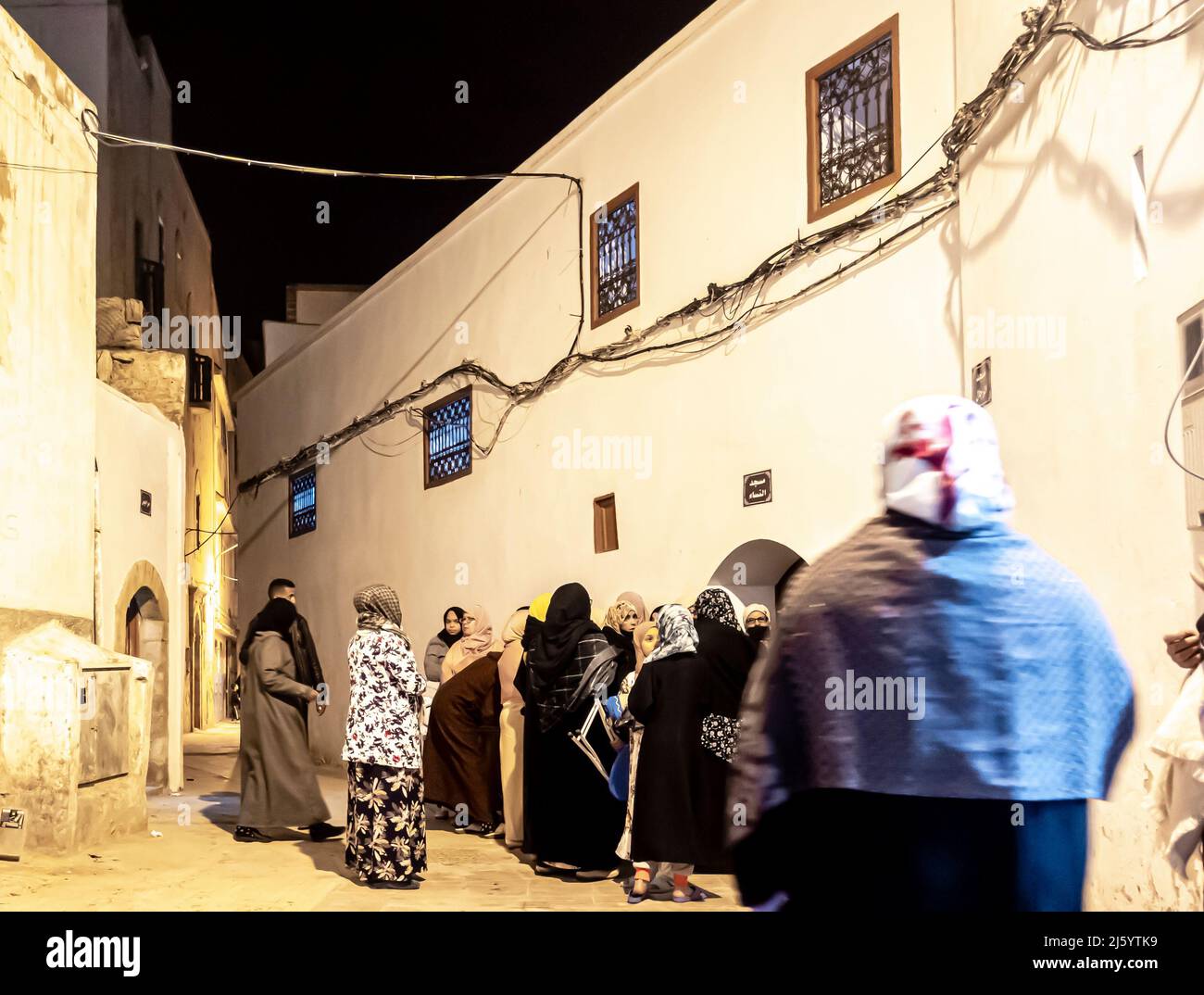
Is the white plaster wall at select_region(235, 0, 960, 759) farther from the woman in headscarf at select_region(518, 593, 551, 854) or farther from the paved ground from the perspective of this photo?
the paved ground

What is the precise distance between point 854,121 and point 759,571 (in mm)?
2917

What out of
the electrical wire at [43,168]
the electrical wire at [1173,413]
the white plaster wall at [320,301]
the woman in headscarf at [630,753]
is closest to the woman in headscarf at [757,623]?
the woman in headscarf at [630,753]

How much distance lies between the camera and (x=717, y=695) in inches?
254

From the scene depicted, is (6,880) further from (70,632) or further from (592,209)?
(592,209)

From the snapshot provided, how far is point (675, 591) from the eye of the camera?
943cm

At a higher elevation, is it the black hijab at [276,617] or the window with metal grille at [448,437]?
the window with metal grille at [448,437]

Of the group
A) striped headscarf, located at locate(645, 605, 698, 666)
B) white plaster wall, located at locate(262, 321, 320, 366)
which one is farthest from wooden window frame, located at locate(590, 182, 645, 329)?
white plaster wall, located at locate(262, 321, 320, 366)

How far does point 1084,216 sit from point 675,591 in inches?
177

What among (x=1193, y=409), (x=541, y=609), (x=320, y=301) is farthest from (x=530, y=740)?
(x=320, y=301)

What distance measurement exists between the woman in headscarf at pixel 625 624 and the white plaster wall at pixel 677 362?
37 centimetres

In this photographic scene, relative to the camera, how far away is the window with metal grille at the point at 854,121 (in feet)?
25.0

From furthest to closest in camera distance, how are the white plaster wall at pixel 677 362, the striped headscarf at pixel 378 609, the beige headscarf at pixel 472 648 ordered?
the beige headscarf at pixel 472 648 → the white plaster wall at pixel 677 362 → the striped headscarf at pixel 378 609

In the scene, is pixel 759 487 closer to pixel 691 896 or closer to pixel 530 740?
pixel 530 740

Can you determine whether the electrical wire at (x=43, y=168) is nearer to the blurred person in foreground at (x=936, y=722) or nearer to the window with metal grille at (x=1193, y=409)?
the window with metal grille at (x=1193, y=409)
